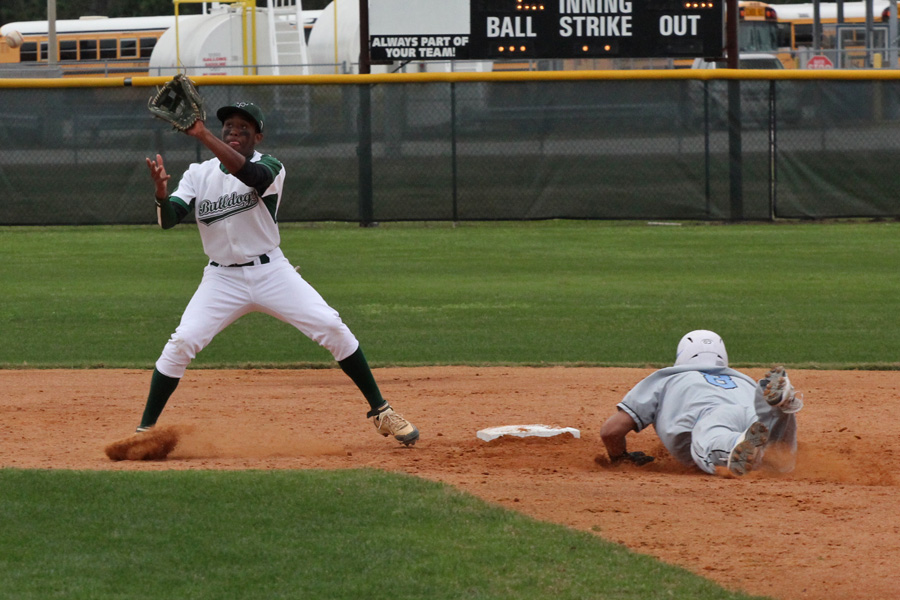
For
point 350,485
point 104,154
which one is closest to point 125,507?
point 350,485

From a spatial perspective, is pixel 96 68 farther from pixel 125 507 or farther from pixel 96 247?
pixel 125 507

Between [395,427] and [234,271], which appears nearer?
[234,271]

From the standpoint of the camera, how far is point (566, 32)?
663 inches

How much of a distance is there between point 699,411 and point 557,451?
2.98 ft

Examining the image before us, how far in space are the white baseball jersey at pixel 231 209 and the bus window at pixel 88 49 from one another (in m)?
28.5

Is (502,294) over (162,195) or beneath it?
beneath

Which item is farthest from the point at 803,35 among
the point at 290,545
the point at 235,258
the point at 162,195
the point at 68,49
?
the point at 290,545

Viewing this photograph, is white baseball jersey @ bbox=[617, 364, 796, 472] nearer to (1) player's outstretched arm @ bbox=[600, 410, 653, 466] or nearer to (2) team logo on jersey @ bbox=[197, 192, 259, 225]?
(1) player's outstretched arm @ bbox=[600, 410, 653, 466]

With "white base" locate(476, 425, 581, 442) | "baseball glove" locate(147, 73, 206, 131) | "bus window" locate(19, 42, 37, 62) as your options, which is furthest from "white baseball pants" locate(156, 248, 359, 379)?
"bus window" locate(19, 42, 37, 62)

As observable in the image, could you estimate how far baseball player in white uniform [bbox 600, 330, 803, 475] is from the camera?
5.09 m

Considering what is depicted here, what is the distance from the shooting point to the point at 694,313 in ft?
34.7

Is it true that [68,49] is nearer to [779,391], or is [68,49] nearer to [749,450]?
[749,450]

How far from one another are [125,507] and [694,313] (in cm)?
707

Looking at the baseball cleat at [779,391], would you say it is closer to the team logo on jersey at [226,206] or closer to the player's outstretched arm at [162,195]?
the team logo on jersey at [226,206]
